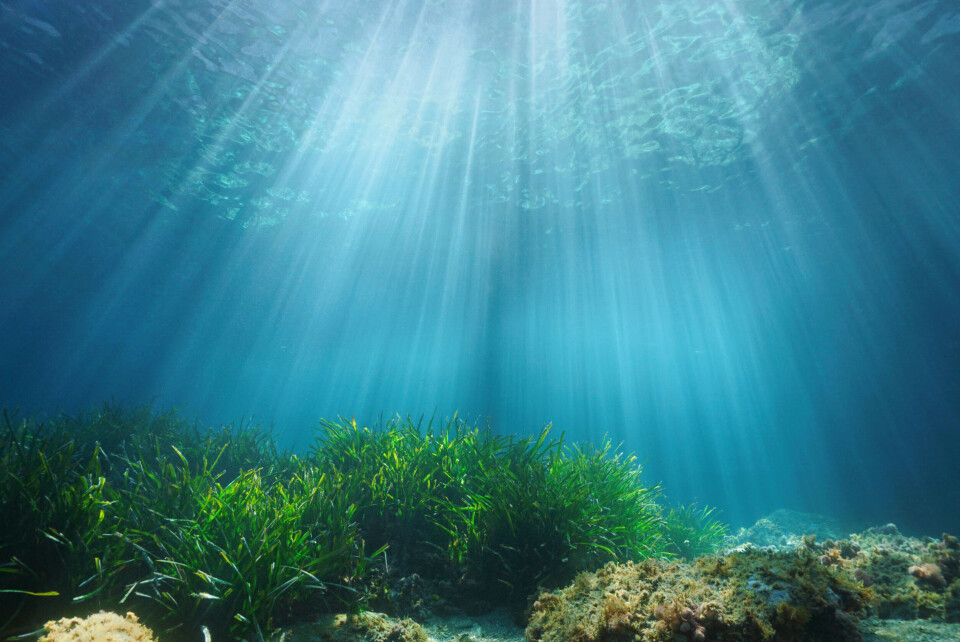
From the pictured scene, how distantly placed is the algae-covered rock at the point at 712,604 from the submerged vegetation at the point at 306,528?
115 centimetres

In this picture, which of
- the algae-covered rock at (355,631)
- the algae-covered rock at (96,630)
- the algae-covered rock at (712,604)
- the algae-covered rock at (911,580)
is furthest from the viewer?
the algae-covered rock at (911,580)

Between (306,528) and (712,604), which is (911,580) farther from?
(306,528)

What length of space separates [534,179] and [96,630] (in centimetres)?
1553

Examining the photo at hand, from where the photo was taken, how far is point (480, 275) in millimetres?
22500

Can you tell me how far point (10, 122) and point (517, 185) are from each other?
56.7ft

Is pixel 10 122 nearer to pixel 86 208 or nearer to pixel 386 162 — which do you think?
pixel 86 208

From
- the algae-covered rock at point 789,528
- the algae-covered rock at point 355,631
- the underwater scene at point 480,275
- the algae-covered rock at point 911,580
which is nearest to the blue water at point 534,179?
the underwater scene at point 480,275

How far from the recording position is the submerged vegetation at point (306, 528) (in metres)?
2.75

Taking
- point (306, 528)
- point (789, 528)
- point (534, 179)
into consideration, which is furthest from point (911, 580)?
point (789, 528)

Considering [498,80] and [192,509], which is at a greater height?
[498,80]

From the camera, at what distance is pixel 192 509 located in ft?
13.1

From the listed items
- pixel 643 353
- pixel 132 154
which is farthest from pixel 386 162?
pixel 643 353

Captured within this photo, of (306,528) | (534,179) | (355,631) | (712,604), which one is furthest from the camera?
(534,179)

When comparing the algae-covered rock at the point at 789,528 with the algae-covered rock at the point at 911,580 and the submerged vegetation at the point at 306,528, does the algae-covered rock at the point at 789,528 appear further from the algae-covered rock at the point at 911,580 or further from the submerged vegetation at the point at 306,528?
the submerged vegetation at the point at 306,528
